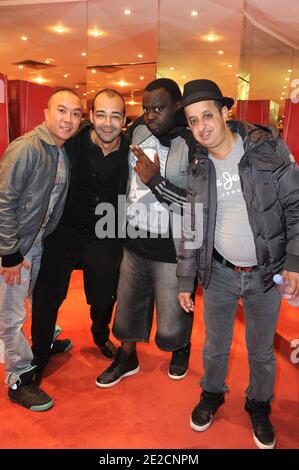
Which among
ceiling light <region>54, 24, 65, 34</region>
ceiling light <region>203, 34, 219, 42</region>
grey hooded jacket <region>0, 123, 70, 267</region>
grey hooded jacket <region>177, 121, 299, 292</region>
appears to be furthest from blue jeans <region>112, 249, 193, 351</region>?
ceiling light <region>54, 24, 65, 34</region>

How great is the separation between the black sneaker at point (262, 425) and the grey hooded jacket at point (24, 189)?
1.53 metres

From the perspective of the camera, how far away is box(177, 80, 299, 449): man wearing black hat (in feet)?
5.82

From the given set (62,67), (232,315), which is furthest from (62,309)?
(62,67)

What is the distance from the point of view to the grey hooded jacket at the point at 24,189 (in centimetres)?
210

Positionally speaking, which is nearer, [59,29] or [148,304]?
[148,304]

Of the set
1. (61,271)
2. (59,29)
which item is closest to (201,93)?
(61,271)

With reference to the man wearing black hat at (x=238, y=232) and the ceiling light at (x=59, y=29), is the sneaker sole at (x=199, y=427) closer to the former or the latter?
the man wearing black hat at (x=238, y=232)

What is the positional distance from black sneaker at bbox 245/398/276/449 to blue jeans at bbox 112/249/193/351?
0.60 meters

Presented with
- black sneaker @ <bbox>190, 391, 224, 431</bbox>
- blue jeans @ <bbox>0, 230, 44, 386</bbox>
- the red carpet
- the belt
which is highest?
the belt

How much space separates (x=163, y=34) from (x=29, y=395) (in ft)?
18.1

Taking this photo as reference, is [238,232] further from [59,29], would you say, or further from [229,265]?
[59,29]

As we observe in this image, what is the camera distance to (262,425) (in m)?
2.09

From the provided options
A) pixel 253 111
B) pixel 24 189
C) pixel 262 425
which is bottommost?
pixel 262 425

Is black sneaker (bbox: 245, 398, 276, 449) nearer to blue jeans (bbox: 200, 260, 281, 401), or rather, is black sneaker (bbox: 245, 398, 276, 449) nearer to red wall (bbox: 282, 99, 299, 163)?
blue jeans (bbox: 200, 260, 281, 401)
